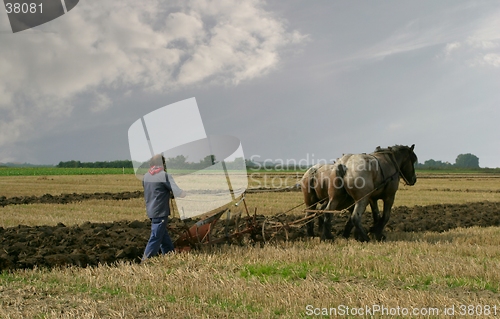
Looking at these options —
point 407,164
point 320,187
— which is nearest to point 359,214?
point 320,187

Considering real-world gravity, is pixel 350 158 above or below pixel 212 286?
above

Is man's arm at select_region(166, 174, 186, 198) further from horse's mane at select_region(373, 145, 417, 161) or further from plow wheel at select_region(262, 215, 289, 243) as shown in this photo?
horse's mane at select_region(373, 145, 417, 161)

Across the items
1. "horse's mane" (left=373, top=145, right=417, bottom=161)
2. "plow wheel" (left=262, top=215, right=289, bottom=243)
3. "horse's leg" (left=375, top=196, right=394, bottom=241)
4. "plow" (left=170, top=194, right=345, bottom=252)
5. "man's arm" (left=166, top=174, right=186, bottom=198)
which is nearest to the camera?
"man's arm" (left=166, top=174, right=186, bottom=198)

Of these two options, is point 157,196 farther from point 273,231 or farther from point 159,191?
point 273,231

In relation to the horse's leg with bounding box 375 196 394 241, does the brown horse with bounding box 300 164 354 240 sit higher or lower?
higher

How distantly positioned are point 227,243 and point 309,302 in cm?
376

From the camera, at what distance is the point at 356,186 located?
9.56 meters

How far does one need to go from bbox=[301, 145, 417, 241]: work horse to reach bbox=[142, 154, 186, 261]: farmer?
337 cm

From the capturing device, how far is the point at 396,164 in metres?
10.4

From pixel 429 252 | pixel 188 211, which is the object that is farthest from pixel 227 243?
pixel 429 252

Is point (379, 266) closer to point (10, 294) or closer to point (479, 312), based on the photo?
point (479, 312)

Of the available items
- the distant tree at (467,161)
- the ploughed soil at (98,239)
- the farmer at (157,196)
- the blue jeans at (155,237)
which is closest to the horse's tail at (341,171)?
the ploughed soil at (98,239)

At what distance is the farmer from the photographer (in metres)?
7.55

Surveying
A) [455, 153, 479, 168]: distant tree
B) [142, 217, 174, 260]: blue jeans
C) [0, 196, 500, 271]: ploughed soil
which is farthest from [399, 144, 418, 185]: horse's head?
[455, 153, 479, 168]: distant tree
